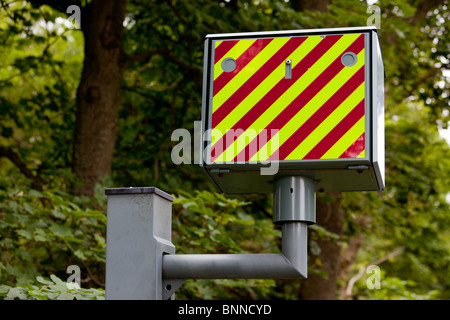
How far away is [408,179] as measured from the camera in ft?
32.3

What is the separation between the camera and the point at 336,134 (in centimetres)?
228

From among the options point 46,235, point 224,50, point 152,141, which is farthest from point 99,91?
point 224,50

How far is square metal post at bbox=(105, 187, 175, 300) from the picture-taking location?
2.36 meters

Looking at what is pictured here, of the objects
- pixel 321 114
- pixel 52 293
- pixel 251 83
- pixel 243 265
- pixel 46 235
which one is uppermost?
pixel 251 83

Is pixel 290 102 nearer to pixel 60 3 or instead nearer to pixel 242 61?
pixel 242 61

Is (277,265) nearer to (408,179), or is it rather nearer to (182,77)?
(182,77)

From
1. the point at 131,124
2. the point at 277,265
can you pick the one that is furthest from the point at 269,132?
the point at 131,124

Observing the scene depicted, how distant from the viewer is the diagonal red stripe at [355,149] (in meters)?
2.24

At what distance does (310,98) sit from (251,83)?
0.21m

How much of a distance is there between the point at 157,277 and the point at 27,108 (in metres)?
6.16

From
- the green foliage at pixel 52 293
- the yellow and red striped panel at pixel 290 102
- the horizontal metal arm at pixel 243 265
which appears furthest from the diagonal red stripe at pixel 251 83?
the green foliage at pixel 52 293

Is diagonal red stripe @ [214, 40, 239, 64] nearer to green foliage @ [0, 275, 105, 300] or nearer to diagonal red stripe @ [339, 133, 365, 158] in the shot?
diagonal red stripe @ [339, 133, 365, 158]

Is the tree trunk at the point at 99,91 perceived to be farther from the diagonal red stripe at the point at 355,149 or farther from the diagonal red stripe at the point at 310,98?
the diagonal red stripe at the point at 355,149

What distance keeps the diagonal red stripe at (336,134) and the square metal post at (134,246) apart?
0.57 metres
